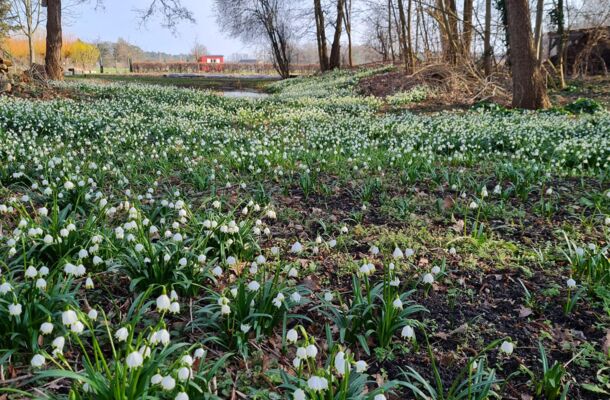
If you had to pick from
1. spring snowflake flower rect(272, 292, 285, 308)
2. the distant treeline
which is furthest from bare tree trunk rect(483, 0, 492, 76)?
the distant treeline

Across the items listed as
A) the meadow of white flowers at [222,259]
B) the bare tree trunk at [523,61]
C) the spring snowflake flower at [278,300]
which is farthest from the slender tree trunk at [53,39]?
the spring snowflake flower at [278,300]

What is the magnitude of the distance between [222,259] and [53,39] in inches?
756

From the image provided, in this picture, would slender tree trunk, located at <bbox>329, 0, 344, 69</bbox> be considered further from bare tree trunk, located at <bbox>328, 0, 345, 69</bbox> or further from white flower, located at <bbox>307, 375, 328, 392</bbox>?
white flower, located at <bbox>307, 375, 328, 392</bbox>

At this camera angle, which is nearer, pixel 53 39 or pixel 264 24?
pixel 53 39

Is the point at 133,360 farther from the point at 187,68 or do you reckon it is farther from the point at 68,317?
the point at 187,68

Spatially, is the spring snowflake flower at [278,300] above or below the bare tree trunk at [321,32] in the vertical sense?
below

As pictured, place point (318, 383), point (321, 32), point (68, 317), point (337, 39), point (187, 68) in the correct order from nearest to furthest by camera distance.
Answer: point (318, 383) < point (68, 317) < point (337, 39) < point (321, 32) < point (187, 68)

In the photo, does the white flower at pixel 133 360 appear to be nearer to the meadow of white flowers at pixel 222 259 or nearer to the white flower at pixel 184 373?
the meadow of white flowers at pixel 222 259

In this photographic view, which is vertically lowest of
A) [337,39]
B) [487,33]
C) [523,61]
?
[523,61]

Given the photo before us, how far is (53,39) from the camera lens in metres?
18.2

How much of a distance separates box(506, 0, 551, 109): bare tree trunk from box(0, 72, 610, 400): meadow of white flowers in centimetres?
266

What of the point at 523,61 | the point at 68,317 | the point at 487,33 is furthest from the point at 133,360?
the point at 487,33

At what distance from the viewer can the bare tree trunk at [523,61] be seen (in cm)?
1023

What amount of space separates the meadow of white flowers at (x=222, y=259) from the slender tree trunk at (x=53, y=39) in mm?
11545
